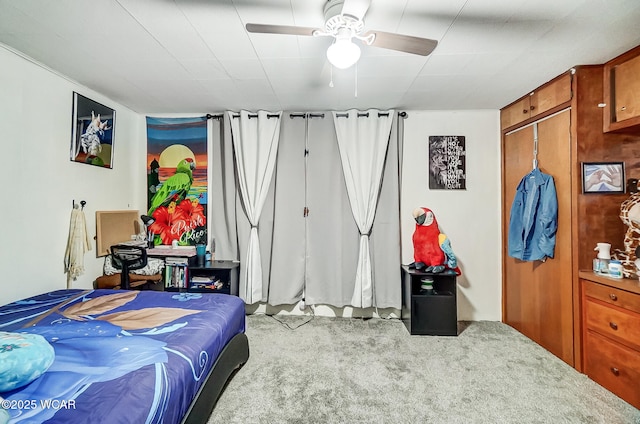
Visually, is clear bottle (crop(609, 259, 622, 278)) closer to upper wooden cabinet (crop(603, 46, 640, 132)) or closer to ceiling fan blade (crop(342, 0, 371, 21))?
upper wooden cabinet (crop(603, 46, 640, 132))

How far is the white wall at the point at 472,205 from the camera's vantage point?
3283mm

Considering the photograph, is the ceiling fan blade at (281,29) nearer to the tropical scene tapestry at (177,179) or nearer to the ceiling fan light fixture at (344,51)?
the ceiling fan light fixture at (344,51)

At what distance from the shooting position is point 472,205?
3.30 metres

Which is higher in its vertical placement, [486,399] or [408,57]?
[408,57]

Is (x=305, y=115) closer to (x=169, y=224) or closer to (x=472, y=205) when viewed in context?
(x=169, y=224)

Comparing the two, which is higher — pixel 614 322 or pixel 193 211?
pixel 193 211

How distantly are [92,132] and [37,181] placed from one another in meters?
0.77

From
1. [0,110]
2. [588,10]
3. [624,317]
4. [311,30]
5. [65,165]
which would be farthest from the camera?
[65,165]

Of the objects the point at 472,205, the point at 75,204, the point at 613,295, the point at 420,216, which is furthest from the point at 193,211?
the point at 613,295

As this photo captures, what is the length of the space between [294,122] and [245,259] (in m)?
1.78

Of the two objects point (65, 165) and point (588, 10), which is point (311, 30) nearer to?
point (588, 10)

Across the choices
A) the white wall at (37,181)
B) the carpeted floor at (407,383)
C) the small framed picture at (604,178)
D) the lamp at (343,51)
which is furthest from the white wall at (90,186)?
the lamp at (343,51)

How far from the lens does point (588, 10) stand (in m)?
1.63

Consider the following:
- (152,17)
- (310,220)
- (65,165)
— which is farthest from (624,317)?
(65,165)
